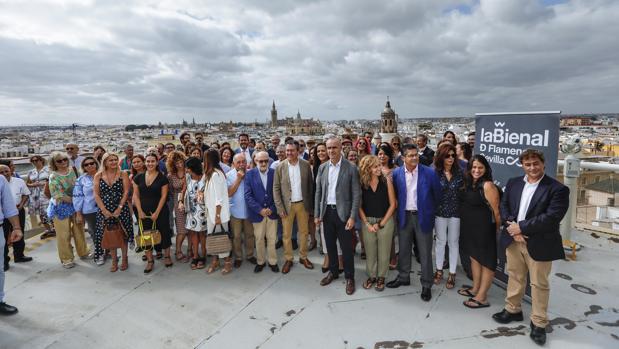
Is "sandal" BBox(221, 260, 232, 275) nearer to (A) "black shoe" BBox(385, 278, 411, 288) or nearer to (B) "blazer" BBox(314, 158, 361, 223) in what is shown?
(B) "blazer" BBox(314, 158, 361, 223)

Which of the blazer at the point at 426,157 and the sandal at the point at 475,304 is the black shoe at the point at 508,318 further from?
the blazer at the point at 426,157

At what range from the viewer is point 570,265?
3.37 m

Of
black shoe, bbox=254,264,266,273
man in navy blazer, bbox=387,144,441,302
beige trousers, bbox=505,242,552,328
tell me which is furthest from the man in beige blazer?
beige trousers, bbox=505,242,552,328

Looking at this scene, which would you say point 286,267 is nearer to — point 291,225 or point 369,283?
point 291,225

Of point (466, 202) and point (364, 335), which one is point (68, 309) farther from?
point (466, 202)

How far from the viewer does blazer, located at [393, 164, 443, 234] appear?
9.56 ft

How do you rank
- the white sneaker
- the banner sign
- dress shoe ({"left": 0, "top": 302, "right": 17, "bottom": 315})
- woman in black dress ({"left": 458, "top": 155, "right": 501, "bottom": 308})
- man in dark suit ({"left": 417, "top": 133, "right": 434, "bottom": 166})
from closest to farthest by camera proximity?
the banner sign < woman in black dress ({"left": 458, "top": 155, "right": 501, "bottom": 308}) < dress shoe ({"left": 0, "top": 302, "right": 17, "bottom": 315}) < the white sneaker < man in dark suit ({"left": 417, "top": 133, "right": 434, "bottom": 166})

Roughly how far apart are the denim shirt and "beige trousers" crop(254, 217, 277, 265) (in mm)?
2197

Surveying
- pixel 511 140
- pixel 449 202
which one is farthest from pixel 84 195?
pixel 511 140

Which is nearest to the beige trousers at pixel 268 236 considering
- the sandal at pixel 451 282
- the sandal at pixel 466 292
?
the sandal at pixel 451 282

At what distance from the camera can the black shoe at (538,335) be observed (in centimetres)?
226

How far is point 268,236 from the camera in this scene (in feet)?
12.0

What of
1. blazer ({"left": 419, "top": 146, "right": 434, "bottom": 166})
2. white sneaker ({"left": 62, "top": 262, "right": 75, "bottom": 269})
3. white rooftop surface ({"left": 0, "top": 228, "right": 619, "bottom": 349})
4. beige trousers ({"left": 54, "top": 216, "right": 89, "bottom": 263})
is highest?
blazer ({"left": 419, "top": 146, "right": 434, "bottom": 166})

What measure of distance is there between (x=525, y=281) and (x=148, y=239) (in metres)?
3.88
